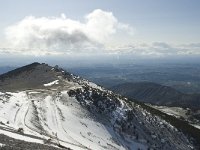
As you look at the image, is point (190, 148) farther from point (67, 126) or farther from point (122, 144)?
point (67, 126)

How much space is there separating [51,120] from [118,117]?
20.0 m

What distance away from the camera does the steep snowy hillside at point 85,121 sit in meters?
56.0

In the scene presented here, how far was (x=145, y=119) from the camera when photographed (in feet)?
271

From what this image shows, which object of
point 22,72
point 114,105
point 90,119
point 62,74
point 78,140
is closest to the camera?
point 78,140

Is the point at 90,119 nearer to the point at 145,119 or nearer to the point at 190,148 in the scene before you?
the point at 145,119

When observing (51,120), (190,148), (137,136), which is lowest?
(190,148)

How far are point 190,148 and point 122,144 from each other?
24.7 metres

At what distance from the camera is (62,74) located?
11712 centimetres

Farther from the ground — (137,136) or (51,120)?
(51,120)

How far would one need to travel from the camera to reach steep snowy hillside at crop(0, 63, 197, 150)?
5603 cm

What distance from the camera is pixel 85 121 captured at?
2680 inches

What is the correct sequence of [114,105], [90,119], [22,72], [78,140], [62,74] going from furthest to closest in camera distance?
[22,72] < [62,74] < [114,105] < [90,119] < [78,140]

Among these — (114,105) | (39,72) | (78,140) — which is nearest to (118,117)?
(114,105)

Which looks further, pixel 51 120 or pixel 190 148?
pixel 190 148
